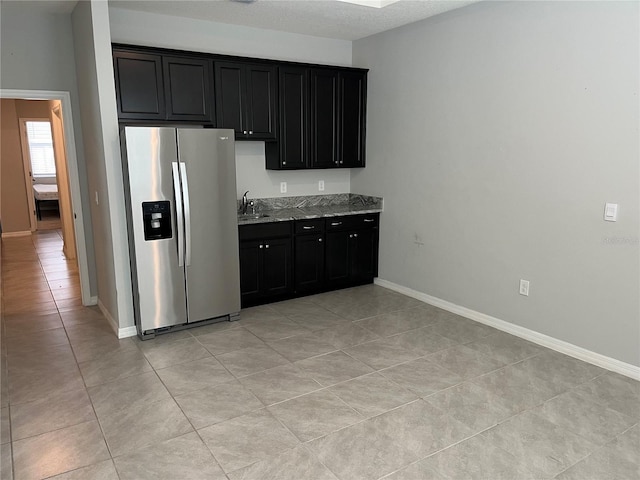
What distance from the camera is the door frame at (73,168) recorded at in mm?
4305

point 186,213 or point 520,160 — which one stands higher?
point 520,160

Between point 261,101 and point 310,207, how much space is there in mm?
1364

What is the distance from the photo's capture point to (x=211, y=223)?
403 centimetres

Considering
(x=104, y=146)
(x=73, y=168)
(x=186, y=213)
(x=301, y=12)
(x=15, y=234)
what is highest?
(x=301, y=12)

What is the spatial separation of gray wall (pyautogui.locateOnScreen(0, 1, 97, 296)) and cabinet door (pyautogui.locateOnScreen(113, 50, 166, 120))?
87 centimetres

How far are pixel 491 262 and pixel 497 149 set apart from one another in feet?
3.23

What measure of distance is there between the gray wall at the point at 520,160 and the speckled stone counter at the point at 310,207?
15.4 inches

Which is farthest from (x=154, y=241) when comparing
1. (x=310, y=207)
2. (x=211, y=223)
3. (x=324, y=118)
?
(x=324, y=118)

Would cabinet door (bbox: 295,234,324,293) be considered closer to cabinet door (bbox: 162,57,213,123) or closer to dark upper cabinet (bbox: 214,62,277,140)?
dark upper cabinet (bbox: 214,62,277,140)

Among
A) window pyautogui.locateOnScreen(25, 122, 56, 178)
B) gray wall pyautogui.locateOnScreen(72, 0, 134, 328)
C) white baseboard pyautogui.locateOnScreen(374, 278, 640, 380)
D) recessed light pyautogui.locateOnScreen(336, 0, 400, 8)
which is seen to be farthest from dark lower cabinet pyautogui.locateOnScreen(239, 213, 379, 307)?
window pyautogui.locateOnScreen(25, 122, 56, 178)

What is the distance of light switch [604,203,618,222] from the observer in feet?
10.5

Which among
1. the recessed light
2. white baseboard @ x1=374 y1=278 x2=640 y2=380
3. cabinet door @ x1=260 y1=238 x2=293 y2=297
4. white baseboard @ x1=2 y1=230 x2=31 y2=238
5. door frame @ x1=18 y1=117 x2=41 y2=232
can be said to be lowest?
white baseboard @ x1=374 y1=278 x2=640 y2=380

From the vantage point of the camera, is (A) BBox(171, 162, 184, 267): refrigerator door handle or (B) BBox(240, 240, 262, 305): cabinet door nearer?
(A) BBox(171, 162, 184, 267): refrigerator door handle

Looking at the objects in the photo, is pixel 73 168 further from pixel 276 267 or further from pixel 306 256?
pixel 306 256
